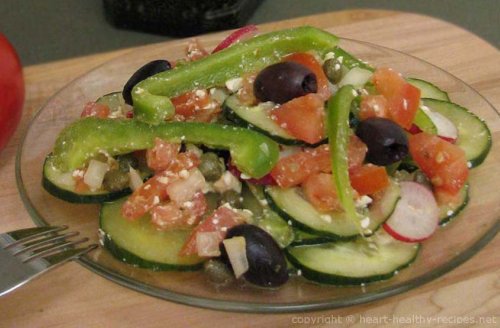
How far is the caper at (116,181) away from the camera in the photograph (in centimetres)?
119

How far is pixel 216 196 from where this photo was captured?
118 centimetres

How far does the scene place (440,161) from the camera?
1.21 meters

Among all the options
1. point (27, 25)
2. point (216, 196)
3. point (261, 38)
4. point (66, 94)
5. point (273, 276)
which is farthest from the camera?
point (27, 25)

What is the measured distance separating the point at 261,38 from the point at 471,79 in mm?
709

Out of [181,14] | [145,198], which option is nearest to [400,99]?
[145,198]

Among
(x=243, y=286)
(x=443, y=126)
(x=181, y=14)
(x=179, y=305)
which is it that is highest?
(x=443, y=126)

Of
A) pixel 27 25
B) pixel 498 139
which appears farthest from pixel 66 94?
pixel 27 25

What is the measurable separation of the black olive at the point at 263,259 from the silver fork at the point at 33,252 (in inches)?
9.8

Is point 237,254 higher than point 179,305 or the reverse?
higher

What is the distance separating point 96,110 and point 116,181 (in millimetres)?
245

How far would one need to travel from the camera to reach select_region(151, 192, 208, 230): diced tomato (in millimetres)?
1119

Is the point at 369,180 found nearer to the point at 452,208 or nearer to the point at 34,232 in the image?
the point at 452,208

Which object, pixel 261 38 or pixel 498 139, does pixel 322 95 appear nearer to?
pixel 261 38

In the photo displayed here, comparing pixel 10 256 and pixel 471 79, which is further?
pixel 471 79
